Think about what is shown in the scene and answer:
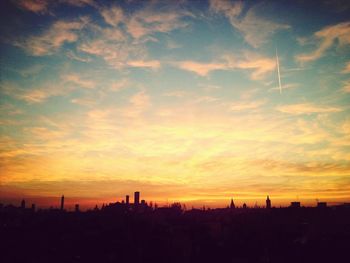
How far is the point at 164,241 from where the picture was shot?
77625 millimetres

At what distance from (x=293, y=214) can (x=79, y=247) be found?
85.6 m

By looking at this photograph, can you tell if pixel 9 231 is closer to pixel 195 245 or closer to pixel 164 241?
pixel 164 241

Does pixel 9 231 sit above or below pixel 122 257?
above

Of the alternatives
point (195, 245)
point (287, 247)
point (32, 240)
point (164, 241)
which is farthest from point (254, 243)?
point (32, 240)

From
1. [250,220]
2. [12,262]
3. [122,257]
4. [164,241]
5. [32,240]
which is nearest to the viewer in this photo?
[12,262]

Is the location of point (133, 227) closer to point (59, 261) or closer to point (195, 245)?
point (195, 245)

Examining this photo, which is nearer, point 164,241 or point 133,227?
point 164,241

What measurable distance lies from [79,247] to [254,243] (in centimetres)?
4469

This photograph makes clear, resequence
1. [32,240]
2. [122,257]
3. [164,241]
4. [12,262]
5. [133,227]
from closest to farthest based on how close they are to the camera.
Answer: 1. [12,262]
2. [122,257]
3. [32,240]
4. [164,241]
5. [133,227]

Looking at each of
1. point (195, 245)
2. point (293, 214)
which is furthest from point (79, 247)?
point (293, 214)

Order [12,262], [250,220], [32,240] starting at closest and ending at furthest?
1. [12,262]
2. [32,240]
3. [250,220]

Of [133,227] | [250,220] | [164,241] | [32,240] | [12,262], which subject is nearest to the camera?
[12,262]

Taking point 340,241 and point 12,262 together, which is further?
point 340,241

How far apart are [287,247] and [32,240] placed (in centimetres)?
6287
